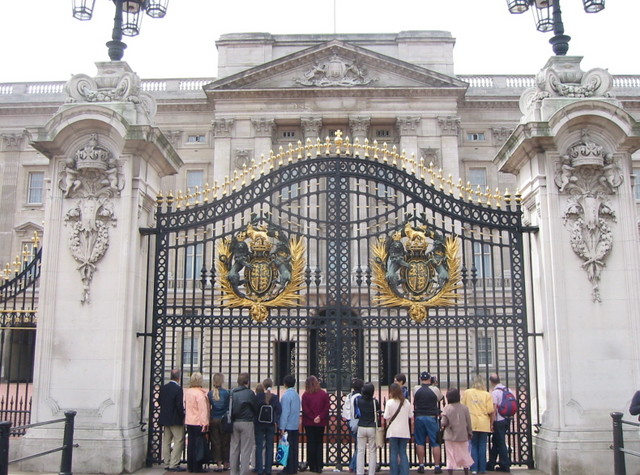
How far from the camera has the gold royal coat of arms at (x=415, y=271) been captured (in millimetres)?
11047

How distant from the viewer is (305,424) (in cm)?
1035

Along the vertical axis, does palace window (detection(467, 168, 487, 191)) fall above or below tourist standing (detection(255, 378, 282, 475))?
above

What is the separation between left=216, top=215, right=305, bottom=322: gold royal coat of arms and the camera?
1106 centimetres

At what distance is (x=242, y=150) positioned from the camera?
40.5m

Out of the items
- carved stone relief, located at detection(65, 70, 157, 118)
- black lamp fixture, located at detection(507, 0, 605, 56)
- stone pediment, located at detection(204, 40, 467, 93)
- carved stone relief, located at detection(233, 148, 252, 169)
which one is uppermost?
stone pediment, located at detection(204, 40, 467, 93)

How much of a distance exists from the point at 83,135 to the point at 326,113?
30.8 m

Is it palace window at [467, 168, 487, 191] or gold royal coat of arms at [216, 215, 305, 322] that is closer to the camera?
gold royal coat of arms at [216, 215, 305, 322]

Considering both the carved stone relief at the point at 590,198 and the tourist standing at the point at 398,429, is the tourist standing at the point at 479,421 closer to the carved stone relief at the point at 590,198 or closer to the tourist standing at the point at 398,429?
the tourist standing at the point at 398,429

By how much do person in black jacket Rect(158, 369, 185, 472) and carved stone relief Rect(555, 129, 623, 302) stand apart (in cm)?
664

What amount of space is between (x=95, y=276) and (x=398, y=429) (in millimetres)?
5263

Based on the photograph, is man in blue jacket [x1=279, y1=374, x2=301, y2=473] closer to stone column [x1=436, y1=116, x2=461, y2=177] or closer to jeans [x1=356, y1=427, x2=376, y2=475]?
jeans [x1=356, y1=427, x2=376, y2=475]

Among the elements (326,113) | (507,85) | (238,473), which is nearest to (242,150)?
(326,113)

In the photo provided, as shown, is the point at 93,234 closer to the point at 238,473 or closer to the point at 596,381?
the point at 238,473

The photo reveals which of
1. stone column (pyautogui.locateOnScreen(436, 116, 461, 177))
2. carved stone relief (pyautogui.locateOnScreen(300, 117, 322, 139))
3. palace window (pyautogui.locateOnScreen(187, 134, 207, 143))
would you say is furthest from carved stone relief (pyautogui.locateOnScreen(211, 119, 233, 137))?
stone column (pyautogui.locateOnScreen(436, 116, 461, 177))
